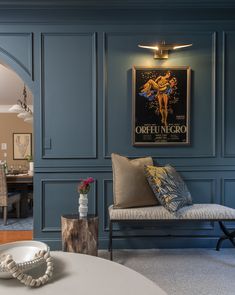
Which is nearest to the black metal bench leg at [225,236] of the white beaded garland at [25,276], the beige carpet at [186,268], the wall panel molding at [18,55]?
the beige carpet at [186,268]

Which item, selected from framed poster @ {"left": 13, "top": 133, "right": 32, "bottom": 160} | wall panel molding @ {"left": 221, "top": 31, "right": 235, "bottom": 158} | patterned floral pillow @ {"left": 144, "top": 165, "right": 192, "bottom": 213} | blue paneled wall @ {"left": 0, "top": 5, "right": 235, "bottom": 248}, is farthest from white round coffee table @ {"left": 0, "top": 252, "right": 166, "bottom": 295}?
framed poster @ {"left": 13, "top": 133, "right": 32, "bottom": 160}

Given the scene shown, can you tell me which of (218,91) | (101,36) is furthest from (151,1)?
(218,91)

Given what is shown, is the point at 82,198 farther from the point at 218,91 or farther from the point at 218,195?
the point at 218,91

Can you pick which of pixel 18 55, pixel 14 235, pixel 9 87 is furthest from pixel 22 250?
pixel 9 87

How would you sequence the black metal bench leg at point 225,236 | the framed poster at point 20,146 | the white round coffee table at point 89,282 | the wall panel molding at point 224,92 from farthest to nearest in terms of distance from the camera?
the framed poster at point 20,146, the wall panel molding at point 224,92, the black metal bench leg at point 225,236, the white round coffee table at point 89,282

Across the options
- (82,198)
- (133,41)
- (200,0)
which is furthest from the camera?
(133,41)

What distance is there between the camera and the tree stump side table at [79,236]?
8.29 feet

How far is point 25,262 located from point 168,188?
1842 mm

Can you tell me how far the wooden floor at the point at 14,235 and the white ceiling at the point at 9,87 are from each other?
2542mm

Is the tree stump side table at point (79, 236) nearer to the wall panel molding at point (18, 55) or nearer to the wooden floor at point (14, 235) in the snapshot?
the wooden floor at point (14, 235)

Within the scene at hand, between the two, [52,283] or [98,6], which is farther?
[98,6]

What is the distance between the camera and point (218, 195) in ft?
10.4

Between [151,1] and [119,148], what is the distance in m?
1.60

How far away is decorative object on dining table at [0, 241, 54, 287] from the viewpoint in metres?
1.04
